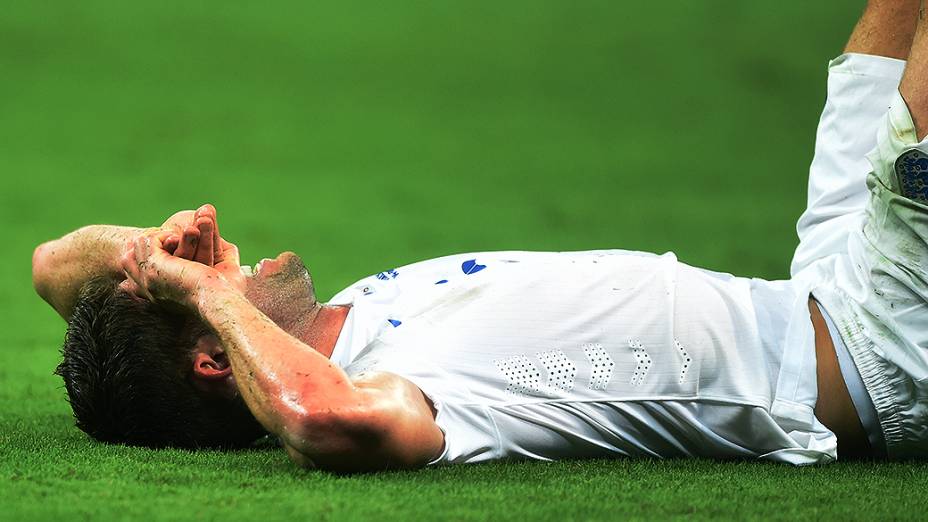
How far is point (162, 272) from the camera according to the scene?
5.48 ft

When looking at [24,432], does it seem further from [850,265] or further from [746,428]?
[850,265]

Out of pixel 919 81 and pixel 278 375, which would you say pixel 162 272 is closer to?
pixel 278 375

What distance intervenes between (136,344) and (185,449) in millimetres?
156

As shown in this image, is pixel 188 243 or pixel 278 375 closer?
pixel 278 375

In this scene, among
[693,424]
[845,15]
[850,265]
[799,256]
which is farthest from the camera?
[845,15]

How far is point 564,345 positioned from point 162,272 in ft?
1.72

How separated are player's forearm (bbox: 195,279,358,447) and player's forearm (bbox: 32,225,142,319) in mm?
449

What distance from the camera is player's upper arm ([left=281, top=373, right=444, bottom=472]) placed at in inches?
57.7

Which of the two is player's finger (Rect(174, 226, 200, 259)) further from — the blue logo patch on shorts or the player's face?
the blue logo patch on shorts

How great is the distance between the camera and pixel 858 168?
2.00 m

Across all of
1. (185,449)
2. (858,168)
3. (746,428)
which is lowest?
(746,428)

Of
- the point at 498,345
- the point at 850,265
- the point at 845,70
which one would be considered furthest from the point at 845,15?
the point at 498,345

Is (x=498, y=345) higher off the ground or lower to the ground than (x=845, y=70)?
lower

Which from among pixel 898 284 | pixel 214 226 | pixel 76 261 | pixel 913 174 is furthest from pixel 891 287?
pixel 76 261
